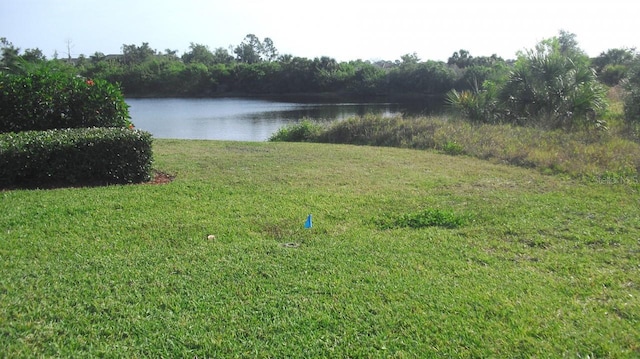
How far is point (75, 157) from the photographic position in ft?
21.2

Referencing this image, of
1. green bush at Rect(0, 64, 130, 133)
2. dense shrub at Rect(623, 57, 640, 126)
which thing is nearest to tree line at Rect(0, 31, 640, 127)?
dense shrub at Rect(623, 57, 640, 126)

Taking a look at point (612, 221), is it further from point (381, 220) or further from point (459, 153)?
point (459, 153)

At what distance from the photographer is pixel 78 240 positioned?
4230mm

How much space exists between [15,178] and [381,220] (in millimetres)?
5071

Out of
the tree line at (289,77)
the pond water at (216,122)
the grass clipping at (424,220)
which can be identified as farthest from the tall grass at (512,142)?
the tree line at (289,77)

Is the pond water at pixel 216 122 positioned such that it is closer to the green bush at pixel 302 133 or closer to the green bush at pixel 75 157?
the green bush at pixel 302 133

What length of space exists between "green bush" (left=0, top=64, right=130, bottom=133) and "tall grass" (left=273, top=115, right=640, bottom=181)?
7.62 meters

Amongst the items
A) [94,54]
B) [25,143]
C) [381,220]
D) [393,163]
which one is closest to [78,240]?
[25,143]

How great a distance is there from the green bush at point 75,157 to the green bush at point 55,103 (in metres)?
1.34

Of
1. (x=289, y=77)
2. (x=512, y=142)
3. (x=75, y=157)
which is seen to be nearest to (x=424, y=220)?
(x=75, y=157)

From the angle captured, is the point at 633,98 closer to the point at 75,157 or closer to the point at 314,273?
the point at 314,273

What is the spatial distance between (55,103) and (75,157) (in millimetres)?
2049

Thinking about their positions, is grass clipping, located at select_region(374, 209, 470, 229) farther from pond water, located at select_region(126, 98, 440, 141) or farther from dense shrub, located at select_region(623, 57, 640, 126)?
pond water, located at select_region(126, 98, 440, 141)

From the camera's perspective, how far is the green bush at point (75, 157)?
6109 millimetres
